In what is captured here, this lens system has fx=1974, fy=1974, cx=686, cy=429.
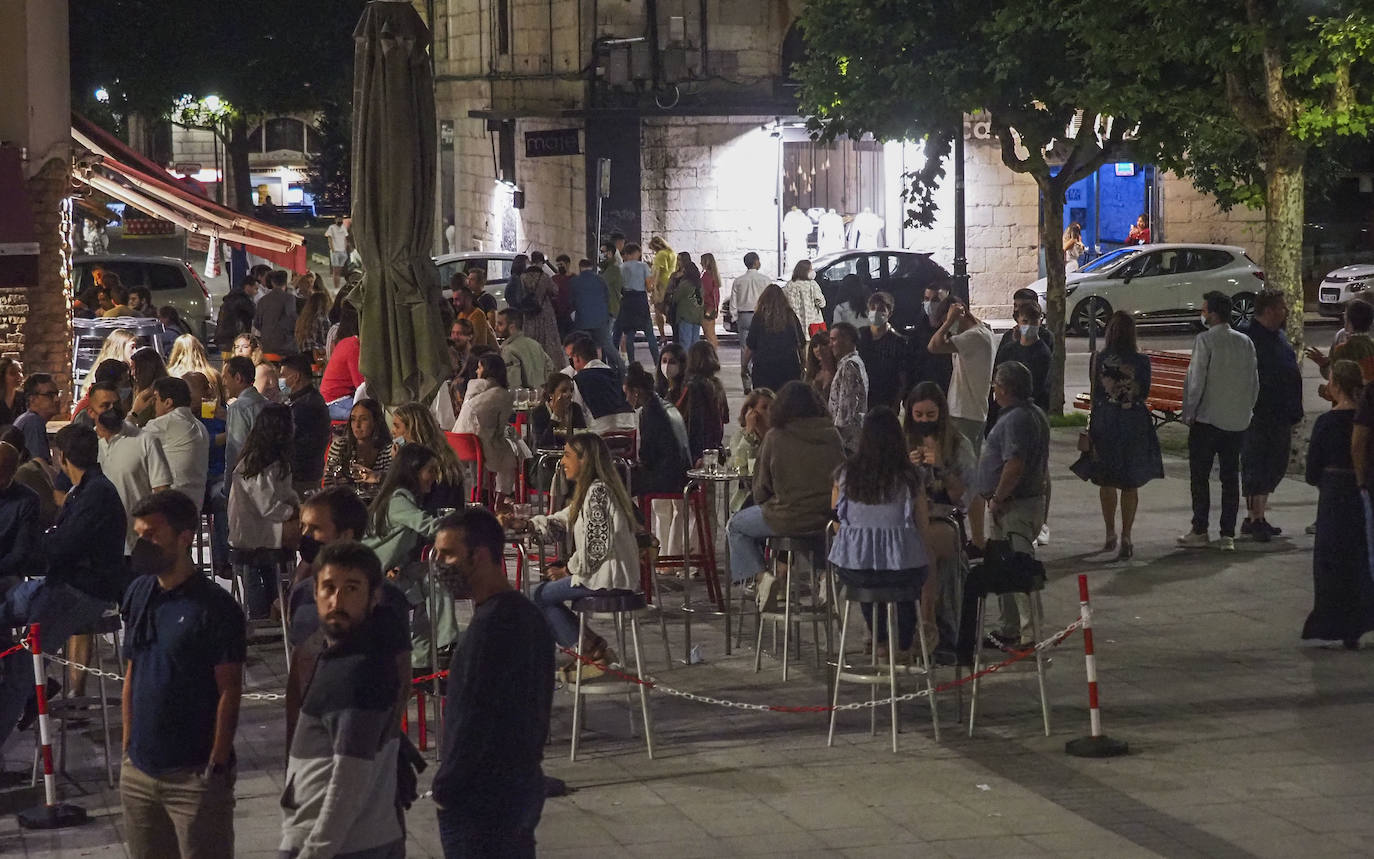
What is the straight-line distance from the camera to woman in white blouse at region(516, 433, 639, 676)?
9.47m

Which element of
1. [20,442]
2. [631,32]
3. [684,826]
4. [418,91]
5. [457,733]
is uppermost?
[631,32]

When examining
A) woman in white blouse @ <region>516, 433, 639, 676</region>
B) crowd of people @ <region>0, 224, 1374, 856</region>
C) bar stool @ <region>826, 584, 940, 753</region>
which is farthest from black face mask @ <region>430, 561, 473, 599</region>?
bar stool @ <region>826, 584, 940, 753</region>

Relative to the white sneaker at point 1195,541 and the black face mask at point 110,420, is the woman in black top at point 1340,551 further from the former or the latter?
the black face mask at point 110,420

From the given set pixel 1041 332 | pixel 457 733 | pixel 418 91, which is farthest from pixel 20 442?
pixel 1041 332

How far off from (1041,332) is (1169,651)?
18.5 ft

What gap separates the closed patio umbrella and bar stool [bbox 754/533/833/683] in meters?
2.69

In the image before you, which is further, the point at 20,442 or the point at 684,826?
the point at 20,442

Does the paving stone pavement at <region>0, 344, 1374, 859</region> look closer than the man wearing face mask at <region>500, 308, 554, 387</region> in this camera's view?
Yes

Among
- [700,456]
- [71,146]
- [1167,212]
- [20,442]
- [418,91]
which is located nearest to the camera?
[20,442]

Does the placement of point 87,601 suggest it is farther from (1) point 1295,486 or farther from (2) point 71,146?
(2) point 71,146

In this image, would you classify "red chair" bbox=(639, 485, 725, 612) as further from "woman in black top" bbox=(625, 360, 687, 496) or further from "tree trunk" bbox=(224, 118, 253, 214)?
"tree trunk" bbox=(224, 118, 253, 214)

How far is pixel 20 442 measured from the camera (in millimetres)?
10375

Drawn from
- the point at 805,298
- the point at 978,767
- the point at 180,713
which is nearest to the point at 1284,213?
the point at 805,298

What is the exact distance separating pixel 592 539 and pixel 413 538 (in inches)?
34.6
